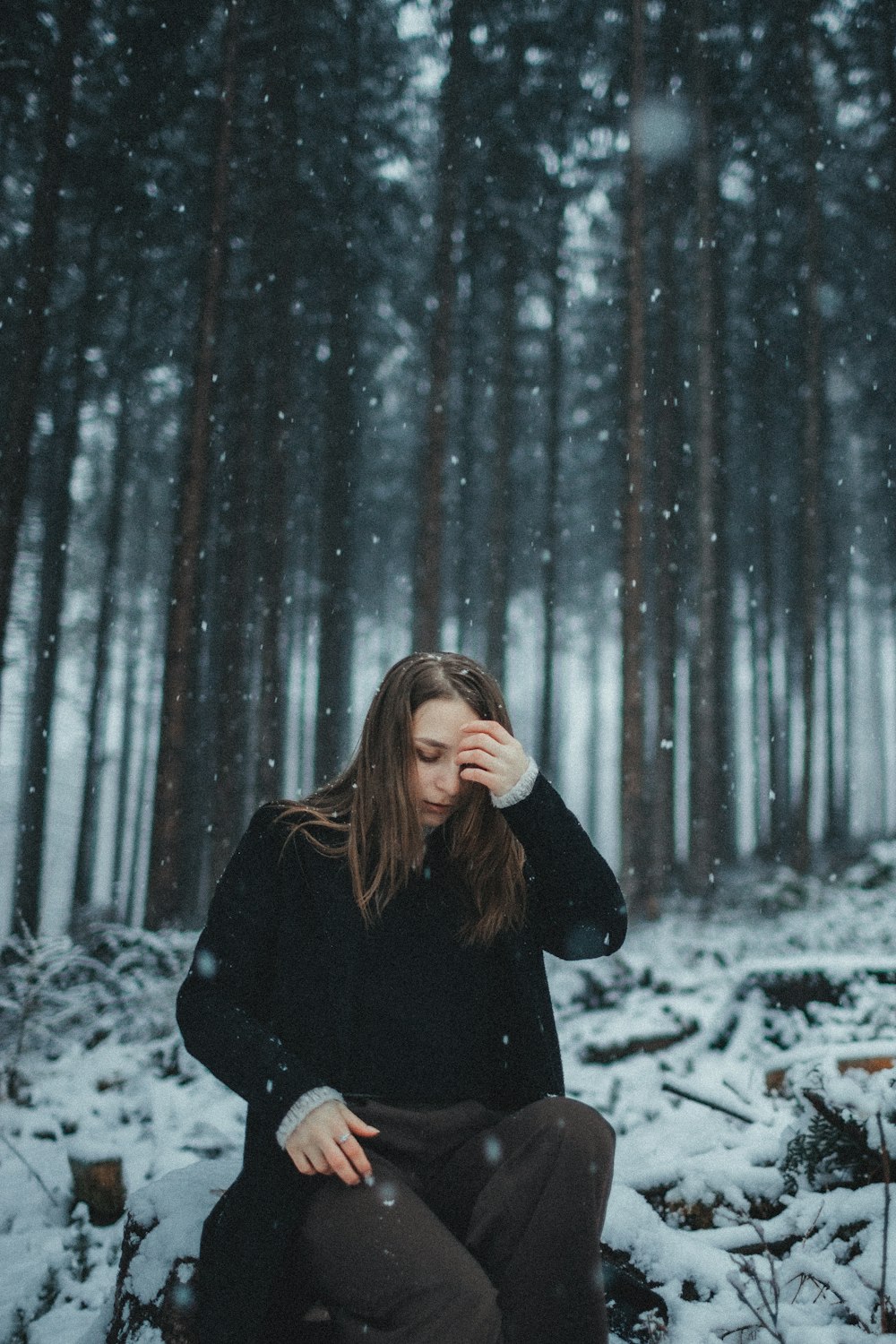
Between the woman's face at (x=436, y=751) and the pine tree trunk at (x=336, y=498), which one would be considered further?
the pine tree trunk at (x=336, y=498)

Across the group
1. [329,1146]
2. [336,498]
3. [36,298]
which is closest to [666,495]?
[336,498]

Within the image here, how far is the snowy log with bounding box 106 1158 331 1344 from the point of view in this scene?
2.58m

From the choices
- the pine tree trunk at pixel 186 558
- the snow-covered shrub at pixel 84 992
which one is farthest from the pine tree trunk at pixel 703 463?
the snow-covered shrub at pixel 84 992

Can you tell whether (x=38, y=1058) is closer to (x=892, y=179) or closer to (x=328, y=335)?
(x=328, y=335)

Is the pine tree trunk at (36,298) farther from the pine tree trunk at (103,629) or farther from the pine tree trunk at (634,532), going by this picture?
the pine tree trunk at (634,532)

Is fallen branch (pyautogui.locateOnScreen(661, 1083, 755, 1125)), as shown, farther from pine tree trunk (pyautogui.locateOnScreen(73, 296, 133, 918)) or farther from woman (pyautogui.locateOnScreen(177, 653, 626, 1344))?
pine tree trunk (pyautogui.locateOnScreen(73, 296, 133, 918))

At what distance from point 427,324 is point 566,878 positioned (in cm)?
1738

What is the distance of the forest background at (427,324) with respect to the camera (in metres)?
11.8

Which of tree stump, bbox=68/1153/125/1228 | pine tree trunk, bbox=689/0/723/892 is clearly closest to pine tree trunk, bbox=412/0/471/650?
pine tree trunk, bbox=689/0/723/892

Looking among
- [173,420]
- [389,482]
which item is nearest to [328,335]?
[173,420]

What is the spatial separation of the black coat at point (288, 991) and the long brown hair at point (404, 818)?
0.24 ft

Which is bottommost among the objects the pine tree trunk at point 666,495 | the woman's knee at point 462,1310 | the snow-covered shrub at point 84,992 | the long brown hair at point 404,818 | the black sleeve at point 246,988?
the snow-covered shrub at point 84,992

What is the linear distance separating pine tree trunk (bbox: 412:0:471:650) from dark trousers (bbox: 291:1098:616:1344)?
9.63 m

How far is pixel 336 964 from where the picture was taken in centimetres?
246
